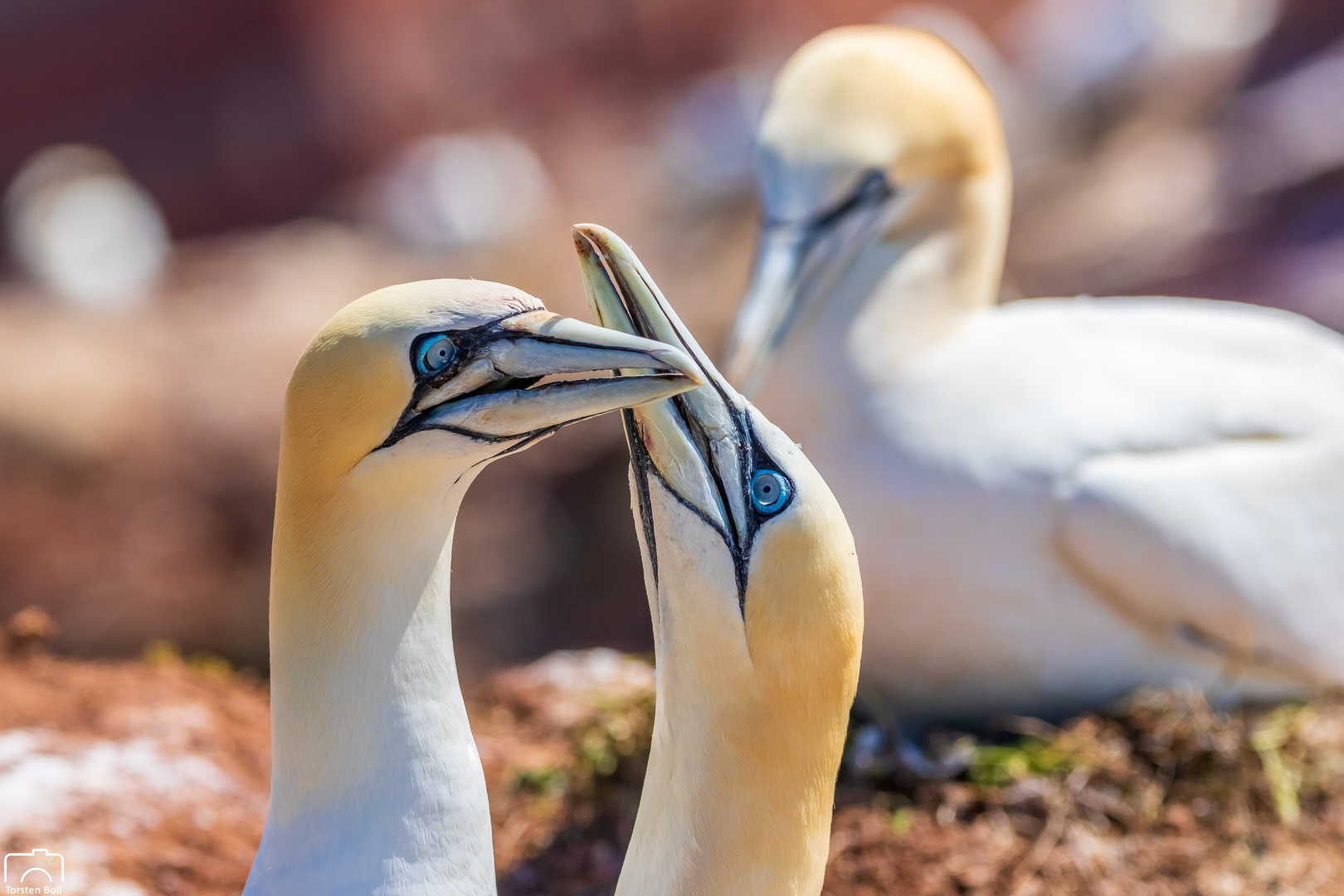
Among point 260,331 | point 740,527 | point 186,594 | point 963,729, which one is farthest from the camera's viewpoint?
point 260,331

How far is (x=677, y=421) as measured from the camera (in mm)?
2373

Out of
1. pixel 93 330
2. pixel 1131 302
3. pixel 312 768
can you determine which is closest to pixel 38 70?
pixel 93 330

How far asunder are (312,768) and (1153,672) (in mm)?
2809

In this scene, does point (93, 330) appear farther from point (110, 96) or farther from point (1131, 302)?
point (1131, 302)

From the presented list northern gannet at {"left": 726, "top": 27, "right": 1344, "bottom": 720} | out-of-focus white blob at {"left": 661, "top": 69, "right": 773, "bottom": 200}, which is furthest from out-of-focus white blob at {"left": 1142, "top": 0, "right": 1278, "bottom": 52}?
northern gannet at {"left": 726, "top": 27, "right": 1344, "bottom": 720}

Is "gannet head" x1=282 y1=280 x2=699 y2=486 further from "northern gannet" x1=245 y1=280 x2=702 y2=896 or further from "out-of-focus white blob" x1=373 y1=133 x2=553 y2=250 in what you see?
"out-of-focus white blob" x1=373 y1=133 x2=553 y2=250

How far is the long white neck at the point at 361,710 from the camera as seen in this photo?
238cm

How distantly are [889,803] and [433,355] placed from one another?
2.26 meters

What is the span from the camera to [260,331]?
11125 millimetres

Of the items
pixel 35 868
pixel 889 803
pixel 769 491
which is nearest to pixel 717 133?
pixel 889 803

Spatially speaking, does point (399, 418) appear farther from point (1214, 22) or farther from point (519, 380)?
point (1214, 22)

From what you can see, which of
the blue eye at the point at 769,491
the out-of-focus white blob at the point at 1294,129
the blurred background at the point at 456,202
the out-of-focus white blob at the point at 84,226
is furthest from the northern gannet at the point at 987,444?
the out-of-focus white blob at the point at 84,226

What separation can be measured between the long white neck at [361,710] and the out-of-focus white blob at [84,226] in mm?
12199

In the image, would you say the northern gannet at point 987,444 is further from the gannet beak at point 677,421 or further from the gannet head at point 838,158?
the gannet beak at point 677,421
